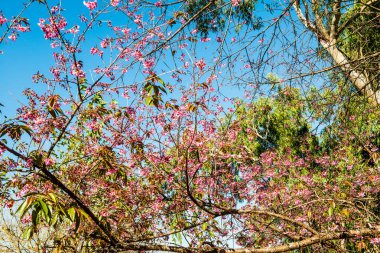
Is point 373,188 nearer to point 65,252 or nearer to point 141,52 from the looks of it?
point 141,52

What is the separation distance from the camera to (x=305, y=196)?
5.57 metres

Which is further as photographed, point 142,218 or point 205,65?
point 142,218

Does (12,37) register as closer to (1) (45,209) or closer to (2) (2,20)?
(2) (2,20)

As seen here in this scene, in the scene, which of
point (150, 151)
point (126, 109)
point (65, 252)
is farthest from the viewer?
point (150, 151)

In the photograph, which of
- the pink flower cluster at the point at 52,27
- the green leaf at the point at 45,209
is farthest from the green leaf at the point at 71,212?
the pink flower cluster at the point at 52,27

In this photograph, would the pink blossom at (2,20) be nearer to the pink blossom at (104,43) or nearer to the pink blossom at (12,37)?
the pink blossom at (12,37)

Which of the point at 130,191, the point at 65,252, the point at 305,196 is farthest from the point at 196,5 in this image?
the point at 65,252

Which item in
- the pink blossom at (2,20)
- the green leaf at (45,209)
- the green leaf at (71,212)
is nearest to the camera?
the green leaf at (45,209)

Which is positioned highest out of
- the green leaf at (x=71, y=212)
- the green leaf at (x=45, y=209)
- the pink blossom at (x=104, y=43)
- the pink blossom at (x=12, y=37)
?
the pink blossom at (x=104, y=43)

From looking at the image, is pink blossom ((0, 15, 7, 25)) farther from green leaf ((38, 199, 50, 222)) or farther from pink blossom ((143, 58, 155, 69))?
green leaf ((38, 199, 50, 222))

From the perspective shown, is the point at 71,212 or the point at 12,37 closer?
the point at 71,212

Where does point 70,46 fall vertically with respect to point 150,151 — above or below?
above

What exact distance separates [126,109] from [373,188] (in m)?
4.90

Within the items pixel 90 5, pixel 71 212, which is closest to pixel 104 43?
pixel 90 5
